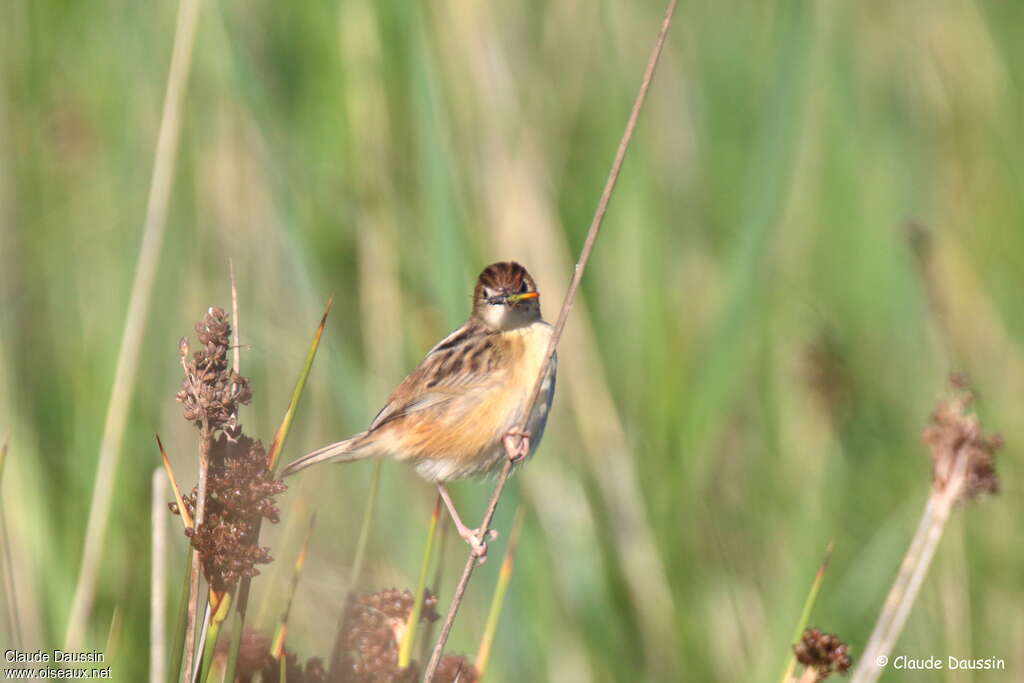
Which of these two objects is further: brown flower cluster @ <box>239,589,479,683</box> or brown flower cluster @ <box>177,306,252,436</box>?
brown flower cluster @ <box>239,589,479,683</box>

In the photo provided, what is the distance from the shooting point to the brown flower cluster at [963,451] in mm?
2539

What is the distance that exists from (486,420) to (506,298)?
384 millimetres

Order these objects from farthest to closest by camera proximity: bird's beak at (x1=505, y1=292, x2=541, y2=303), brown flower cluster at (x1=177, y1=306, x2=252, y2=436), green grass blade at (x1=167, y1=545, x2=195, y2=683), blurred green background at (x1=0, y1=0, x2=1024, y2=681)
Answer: blurred green background at (x1=0, y1=0, x2=1024, y2=681) → bird's beak at (x1=505, y1=292, x2=541, y2=303) → green grass blade at (x1=167, y1=545, x2=195, y2=683) → brown flower cluster at (x1=177, y1=306, x2=252, y2=436)

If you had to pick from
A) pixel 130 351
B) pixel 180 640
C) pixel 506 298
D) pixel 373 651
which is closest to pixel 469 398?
pixel 506 298

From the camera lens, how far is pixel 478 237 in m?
4.97

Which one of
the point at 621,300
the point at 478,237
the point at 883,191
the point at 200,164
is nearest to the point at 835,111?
the point at 883,191

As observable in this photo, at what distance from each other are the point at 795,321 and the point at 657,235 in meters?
0.86

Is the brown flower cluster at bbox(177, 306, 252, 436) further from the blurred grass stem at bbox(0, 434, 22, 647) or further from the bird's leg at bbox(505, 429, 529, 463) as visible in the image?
the bird's leg at bbox(505, 429, 529, 463)

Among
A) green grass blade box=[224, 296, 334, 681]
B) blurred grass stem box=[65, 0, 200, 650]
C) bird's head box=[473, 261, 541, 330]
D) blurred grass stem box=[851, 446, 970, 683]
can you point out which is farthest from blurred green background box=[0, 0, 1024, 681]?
green grass blade box=[224, 296, 334, 681]

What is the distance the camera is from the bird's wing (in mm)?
3646

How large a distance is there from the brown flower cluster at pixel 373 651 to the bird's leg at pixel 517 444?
583 millimetres

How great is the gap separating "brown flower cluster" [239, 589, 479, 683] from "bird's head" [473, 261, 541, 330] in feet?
4.08

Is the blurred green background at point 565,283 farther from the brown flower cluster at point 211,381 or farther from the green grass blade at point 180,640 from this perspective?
the brown flower cluster at point 211,381

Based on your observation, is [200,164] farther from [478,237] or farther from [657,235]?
[657,235]
